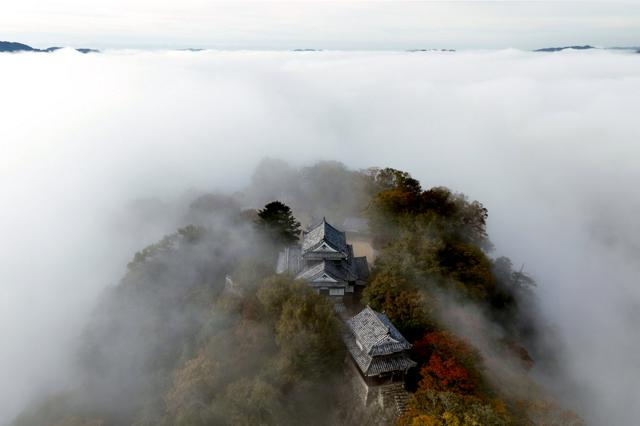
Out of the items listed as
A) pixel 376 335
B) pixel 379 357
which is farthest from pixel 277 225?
pixel 379 357

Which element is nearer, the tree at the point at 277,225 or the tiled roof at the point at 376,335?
the tiled roof at the point at 376,335

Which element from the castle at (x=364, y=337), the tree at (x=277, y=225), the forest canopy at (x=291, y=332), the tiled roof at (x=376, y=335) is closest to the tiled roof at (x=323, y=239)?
the castle at (x=364, y=337)

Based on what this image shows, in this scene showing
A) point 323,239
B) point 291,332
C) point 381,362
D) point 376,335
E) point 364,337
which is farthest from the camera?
point 323,239

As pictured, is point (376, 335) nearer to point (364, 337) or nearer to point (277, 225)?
point (364, 337)

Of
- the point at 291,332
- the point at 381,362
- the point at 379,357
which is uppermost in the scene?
the point at 291,332

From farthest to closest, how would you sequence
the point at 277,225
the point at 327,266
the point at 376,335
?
the point at 277,225
the point at 327,266
the point at 376,335

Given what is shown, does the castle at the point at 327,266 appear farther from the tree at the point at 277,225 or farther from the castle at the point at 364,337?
the tree at the point at 277,225

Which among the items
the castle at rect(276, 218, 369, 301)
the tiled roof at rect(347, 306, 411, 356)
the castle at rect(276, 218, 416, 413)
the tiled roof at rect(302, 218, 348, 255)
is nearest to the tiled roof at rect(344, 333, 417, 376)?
the castle at rect(276, 218, 416, 413)
